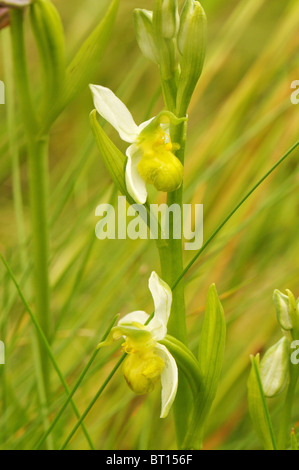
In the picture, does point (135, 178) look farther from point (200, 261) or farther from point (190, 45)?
point (200, 261)

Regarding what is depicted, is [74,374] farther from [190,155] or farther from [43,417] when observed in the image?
[190,155]

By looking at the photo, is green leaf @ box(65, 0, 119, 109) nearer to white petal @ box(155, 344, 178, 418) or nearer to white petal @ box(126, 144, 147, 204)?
white petal @ box(126, 144, 147, 204)

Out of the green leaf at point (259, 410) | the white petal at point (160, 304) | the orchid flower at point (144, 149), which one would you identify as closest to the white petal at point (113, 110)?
the orchid flower at point (144, 149)

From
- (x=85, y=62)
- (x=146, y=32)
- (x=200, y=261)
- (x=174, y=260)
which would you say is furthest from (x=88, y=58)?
(x=200, y=261)

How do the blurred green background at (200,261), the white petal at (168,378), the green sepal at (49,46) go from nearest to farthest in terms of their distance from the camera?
the white petal at (168,378), the green sepal at (49,46), the blurred green background at (200,261)

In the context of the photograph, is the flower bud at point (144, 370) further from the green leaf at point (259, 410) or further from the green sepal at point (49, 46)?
the green sepal at point (49, 46)

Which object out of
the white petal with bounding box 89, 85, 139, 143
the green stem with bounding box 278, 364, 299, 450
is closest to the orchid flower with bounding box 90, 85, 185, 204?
the white petal with bounding box 89, 85, 139, 143
